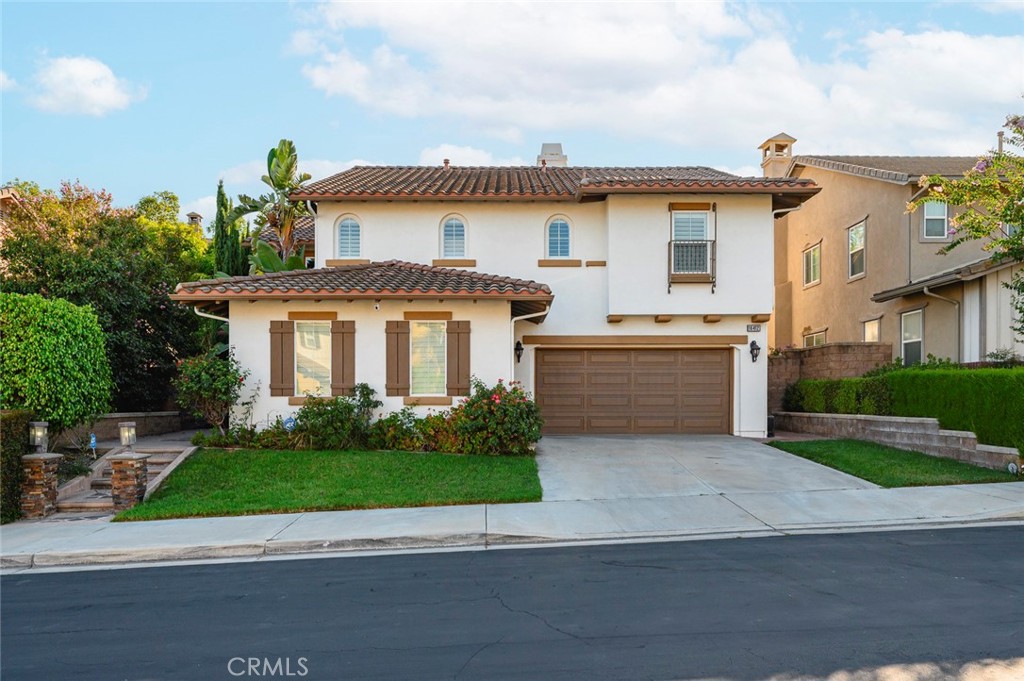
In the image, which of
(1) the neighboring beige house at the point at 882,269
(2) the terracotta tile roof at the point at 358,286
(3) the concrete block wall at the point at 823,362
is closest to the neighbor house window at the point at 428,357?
(2) the terracotta tile roof at the point at 358,286

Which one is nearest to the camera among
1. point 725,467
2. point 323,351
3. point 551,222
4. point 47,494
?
point 47,494

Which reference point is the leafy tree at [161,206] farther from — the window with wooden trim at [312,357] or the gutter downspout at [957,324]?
the gutter downspout at [957,324]

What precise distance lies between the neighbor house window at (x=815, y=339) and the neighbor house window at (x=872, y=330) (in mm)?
2481

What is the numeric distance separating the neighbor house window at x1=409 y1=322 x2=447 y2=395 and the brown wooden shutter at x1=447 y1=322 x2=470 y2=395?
6.4 inches

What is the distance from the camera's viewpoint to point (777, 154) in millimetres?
26516

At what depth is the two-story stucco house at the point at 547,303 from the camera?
15281 mm

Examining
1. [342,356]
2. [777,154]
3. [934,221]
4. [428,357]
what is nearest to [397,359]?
[428,357]

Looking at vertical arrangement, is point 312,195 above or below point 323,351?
above

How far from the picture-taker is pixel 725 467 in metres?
13.0

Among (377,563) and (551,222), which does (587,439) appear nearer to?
(551,222)

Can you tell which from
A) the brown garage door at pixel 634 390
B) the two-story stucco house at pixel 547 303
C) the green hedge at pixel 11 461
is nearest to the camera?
the green hedge at pixel 11 461

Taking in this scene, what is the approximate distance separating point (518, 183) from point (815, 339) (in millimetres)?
12028

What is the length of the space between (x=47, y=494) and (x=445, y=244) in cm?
990

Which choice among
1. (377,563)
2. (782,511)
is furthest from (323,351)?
(782,511)
